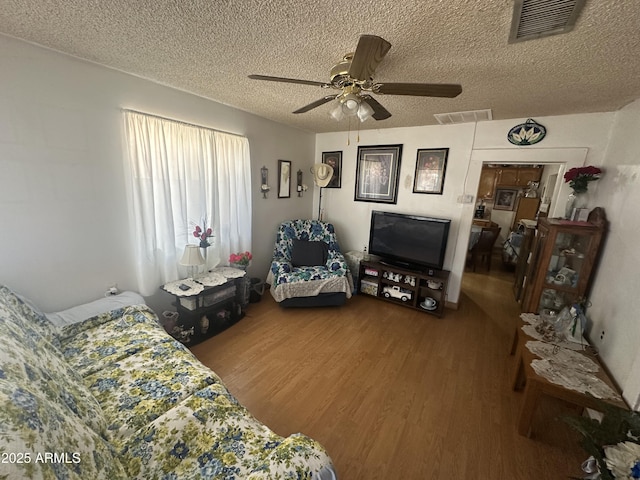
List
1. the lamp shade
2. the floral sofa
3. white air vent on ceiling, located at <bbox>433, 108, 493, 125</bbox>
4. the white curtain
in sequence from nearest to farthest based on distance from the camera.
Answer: the floral sofa < the white curtain < the lamp shade < white air vent on ceiling, located at <bbox>433, 108, 493, 125</bbox>

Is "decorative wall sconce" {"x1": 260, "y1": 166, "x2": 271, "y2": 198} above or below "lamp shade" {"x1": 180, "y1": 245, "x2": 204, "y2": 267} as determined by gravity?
above

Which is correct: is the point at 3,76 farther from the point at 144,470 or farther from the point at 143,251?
the point at 144,470

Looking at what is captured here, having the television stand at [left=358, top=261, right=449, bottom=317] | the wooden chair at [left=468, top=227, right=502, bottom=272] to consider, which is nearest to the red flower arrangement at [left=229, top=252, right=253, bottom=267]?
the television stand at [left=358, top=261, right=449, bottom=317]

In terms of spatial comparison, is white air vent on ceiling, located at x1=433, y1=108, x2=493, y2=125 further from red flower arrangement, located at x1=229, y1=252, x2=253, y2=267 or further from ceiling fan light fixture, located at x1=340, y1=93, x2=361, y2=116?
A: red flower arrangement, located at x1=229, y1=252, x2=253, y2=267

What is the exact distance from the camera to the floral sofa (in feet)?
2.27

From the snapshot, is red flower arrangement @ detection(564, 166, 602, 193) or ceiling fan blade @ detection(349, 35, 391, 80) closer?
ceiling fan blade @ detection(349, 35, 391, 80)

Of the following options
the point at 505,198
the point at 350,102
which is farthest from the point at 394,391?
the point at 505,198

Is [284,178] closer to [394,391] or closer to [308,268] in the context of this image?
[308,268]

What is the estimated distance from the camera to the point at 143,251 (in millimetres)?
2234

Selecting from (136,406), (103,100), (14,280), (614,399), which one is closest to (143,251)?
(14,280)

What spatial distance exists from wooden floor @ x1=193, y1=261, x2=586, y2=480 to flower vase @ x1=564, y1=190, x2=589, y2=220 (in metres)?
1.41

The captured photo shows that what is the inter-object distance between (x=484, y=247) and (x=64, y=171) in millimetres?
5848

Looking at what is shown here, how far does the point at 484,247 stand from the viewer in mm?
4785

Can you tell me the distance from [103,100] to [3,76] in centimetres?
49
